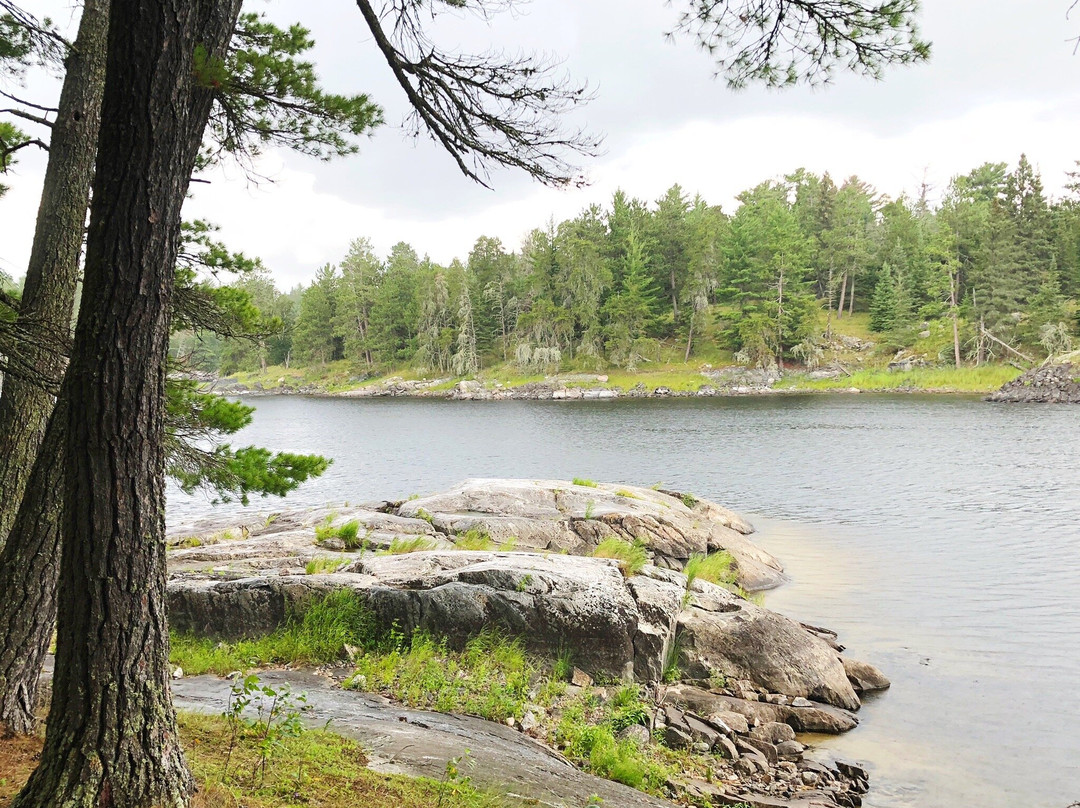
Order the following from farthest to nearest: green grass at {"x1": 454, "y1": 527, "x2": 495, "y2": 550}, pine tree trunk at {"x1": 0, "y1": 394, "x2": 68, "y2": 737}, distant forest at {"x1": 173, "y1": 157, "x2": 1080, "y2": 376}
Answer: distant forest at {"x1": 173, "y1": 157, "x2": 1080, "y2": 376}
green grass at {"x1": 454, "y1": 527, "x2": 495, "y2": 550}
pine tree trunk at {"x1": 0, "y1": 394, "x2": 68, "y2": 737}

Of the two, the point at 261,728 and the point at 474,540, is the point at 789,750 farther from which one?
the point at 474,540

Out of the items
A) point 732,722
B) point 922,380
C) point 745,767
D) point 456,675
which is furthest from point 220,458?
point 922,380

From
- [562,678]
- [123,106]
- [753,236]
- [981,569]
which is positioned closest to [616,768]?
[562,678]

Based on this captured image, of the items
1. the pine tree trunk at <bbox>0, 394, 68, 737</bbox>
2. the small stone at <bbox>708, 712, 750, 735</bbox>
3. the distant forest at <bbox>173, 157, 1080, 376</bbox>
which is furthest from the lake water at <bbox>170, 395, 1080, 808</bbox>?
the distant forest at <bbox>173, 157, 1080, 376</bbox>

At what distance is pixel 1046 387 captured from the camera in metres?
50.7

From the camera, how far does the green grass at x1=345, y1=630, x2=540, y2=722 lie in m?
7.23

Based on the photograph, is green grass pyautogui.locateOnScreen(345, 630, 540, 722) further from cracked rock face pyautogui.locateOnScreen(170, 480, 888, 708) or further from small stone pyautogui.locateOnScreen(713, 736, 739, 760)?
small stone pyautogui.locateOnScreen(713, 736, 739, 760)

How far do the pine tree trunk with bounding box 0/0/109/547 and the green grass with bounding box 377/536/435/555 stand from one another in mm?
6524

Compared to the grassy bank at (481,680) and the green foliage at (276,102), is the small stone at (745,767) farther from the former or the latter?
the green foliage at (276,102)

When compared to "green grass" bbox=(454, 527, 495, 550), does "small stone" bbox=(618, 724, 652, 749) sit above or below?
below

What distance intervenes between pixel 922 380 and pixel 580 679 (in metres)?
64.7

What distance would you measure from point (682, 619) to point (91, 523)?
8408mm

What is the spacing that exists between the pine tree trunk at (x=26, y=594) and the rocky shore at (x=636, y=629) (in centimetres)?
377

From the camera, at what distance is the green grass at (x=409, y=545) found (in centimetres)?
1172
